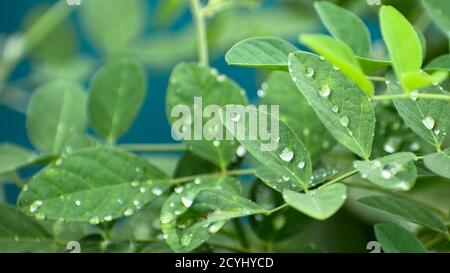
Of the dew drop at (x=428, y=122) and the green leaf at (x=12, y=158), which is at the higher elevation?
the green leaf at (x=12, y=158)

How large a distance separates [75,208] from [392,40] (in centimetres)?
25

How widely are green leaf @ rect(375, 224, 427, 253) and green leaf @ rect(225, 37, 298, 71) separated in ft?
0.41

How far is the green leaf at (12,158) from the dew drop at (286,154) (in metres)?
0.24

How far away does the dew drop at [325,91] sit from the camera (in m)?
0.42

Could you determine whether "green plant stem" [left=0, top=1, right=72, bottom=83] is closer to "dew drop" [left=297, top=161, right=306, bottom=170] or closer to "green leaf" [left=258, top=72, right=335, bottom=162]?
"green leaf" [left=258, top=72, right=335, bottom=162]

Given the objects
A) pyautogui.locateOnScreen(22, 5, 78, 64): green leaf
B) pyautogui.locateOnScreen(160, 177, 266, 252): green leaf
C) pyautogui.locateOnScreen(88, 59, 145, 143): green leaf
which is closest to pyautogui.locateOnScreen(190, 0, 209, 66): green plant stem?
pyautogui.locateOnScreen(88, 59, 145, 143): green leaf

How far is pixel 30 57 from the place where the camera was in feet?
3.52

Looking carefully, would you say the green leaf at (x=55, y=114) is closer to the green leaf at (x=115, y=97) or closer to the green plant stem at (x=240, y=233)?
the green leaf at (x=115, y=97)

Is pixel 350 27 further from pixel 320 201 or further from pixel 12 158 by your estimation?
pixel 12 158

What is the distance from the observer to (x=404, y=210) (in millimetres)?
438

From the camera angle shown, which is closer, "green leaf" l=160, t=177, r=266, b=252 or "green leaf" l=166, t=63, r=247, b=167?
"green leaf" l=160, t=177, r=266, b=252

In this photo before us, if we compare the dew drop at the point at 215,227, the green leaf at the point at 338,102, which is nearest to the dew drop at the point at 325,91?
the green leaf at the point at 338,102

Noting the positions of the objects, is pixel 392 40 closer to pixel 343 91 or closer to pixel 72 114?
pixel 343 91

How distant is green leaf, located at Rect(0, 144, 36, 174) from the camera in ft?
1.84
